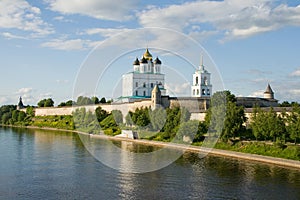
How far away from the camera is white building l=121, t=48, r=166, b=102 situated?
3122 centimetres

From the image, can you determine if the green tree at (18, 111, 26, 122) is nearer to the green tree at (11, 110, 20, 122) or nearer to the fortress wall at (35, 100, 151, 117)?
the green tree at (11, 110, 20, 122)

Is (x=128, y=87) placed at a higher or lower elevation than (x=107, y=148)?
higher

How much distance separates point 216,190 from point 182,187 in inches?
32.9

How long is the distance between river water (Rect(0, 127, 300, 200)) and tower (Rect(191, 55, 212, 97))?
15.7 m

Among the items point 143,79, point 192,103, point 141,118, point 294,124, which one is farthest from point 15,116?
point 294,124

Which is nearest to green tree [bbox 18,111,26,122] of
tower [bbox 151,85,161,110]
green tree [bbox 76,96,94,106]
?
green tree [bbox 76,96,94,106]

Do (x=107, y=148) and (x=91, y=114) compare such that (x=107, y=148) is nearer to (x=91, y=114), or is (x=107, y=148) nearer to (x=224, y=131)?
(x=224, y=131)

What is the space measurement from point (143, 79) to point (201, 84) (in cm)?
485

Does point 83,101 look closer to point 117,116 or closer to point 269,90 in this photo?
point 117,116

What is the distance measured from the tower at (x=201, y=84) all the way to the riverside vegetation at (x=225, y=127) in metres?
5.94

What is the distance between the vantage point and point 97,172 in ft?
37.9

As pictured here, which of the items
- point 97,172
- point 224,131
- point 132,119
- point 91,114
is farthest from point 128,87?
point 97,172

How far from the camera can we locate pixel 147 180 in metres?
10.5

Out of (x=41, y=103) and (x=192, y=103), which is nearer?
(x=192, y=103)
